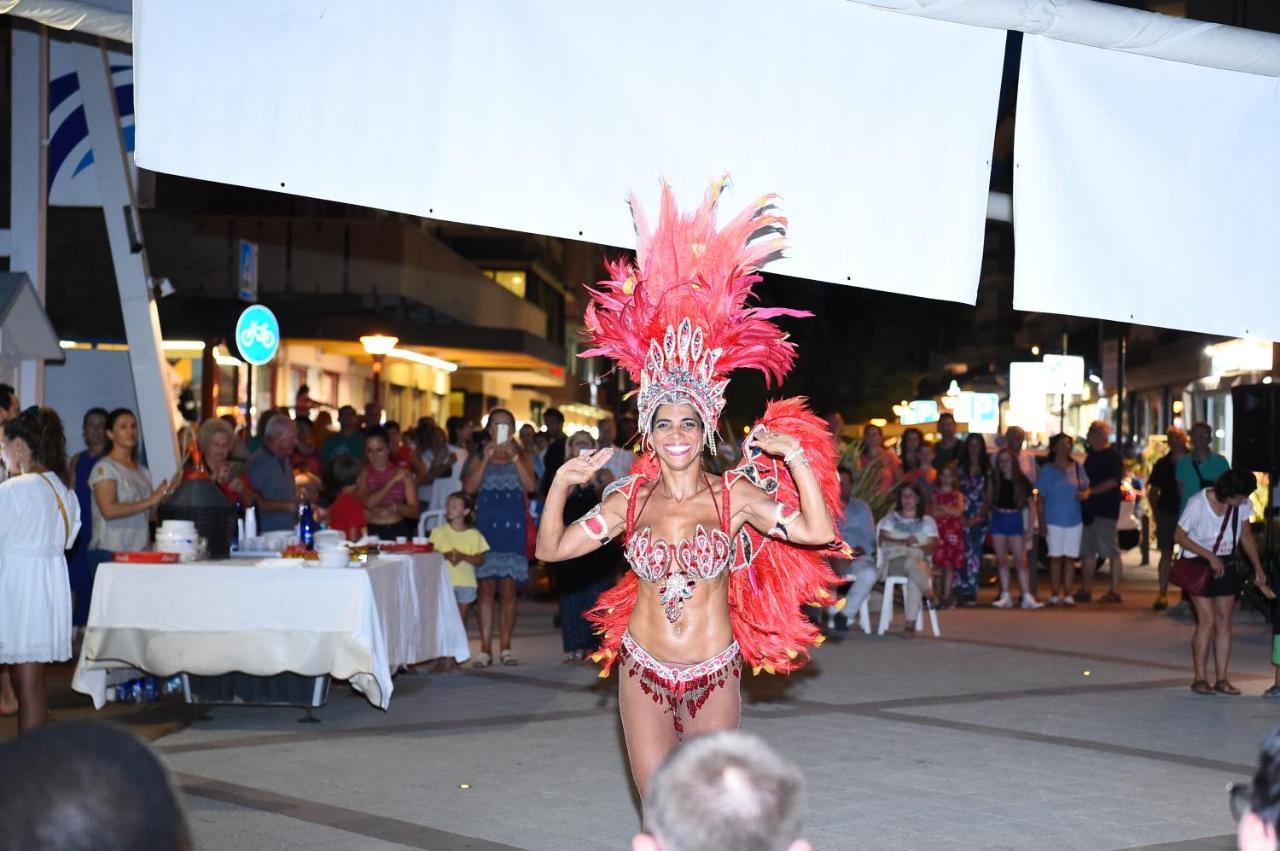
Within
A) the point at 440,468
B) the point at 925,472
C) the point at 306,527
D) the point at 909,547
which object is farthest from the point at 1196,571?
the point at 440,468

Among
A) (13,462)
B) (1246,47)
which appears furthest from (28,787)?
(13,462)

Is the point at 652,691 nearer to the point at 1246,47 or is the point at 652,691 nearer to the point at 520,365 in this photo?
the point at 1246,47

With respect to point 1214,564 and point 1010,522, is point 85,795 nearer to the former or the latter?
point 1214,564

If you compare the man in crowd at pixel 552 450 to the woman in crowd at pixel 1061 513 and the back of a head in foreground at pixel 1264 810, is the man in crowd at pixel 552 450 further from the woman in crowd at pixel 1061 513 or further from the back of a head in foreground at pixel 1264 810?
the back of a head in foreground at pixel 1264 810

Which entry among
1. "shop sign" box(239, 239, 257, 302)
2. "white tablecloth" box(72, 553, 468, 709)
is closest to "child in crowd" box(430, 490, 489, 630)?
"white tablecloth" box(72, 553, 468, 709)

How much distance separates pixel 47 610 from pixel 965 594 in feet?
38.0

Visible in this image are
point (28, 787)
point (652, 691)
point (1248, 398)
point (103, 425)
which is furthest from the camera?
point (1248, 398)

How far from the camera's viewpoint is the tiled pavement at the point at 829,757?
22.0 feet

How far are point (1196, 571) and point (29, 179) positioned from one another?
9352 mm

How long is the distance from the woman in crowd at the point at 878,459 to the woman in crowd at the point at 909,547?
1.78 meters

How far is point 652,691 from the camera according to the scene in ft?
17.0

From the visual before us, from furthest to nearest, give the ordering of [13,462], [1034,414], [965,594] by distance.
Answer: [1034,414]
[965,594]
[13,462]

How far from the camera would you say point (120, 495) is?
1030 cm

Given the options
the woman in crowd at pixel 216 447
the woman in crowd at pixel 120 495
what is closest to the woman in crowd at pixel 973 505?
the woman in crowd at pixel 216 447
